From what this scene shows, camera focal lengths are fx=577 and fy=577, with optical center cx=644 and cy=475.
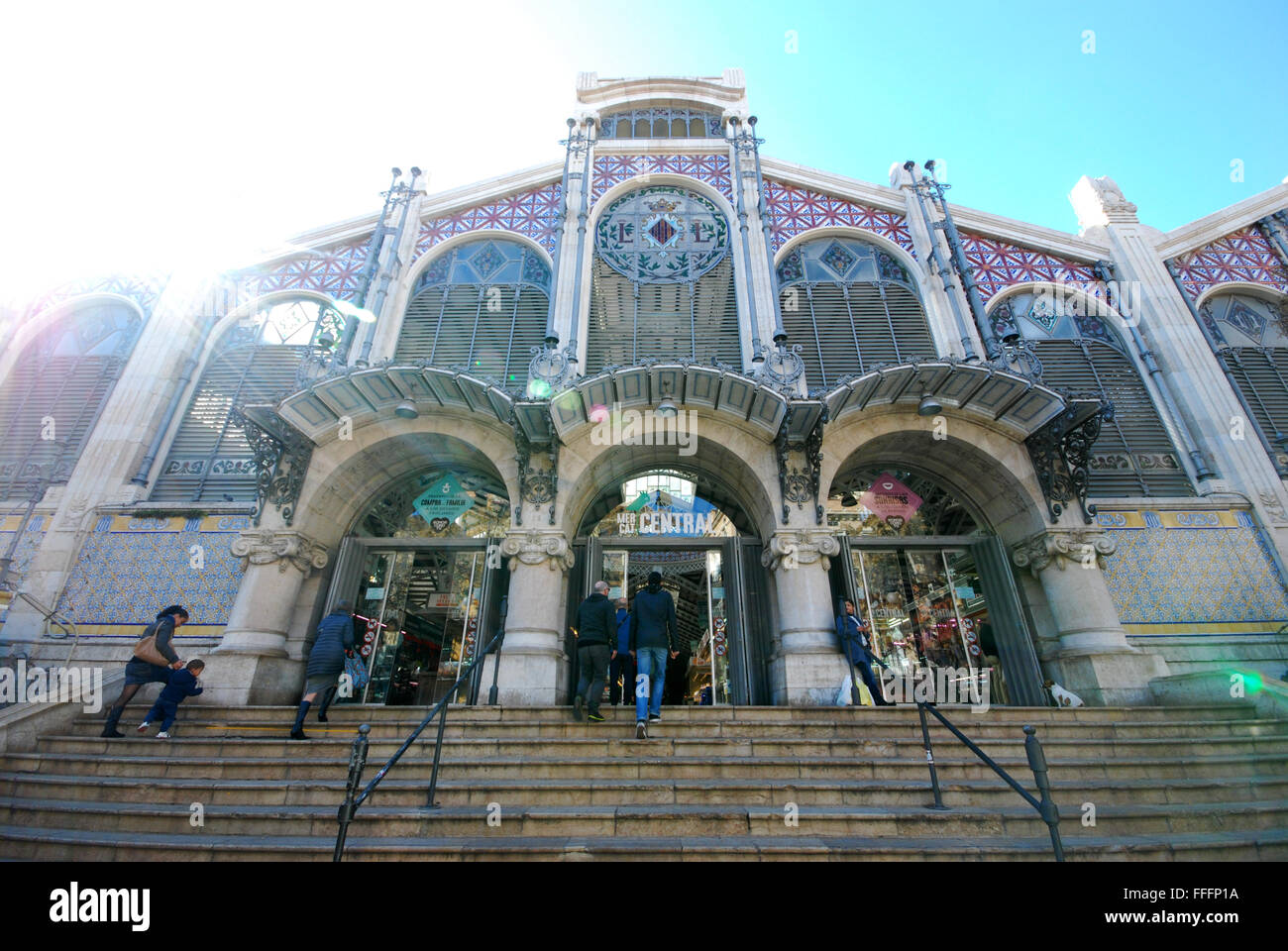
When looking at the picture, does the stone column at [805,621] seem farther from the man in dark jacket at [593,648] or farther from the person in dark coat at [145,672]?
the person in dark coat at [145,672]

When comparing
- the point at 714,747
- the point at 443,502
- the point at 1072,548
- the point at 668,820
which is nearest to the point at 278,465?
the point at 443,502

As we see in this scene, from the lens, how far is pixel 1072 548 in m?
9.45

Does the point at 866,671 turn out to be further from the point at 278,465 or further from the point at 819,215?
the point at 819,215

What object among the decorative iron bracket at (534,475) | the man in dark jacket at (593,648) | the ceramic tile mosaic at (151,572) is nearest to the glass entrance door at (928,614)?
the man in dark jacket at (593,648)

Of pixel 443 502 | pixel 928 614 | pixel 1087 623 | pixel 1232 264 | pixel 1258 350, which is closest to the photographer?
pixel 1087 623

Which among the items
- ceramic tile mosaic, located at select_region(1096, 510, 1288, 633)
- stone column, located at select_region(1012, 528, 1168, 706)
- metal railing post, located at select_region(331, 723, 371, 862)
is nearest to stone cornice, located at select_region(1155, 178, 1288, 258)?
ceramic tile mosaic, located at select_region(1096, 510, 1288, 633)

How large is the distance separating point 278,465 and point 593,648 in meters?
6.74

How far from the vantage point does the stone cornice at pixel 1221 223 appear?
13.7 m

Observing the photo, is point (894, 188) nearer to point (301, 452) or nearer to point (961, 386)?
point (961, 386)

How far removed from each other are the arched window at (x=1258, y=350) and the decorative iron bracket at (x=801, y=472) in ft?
31.0
